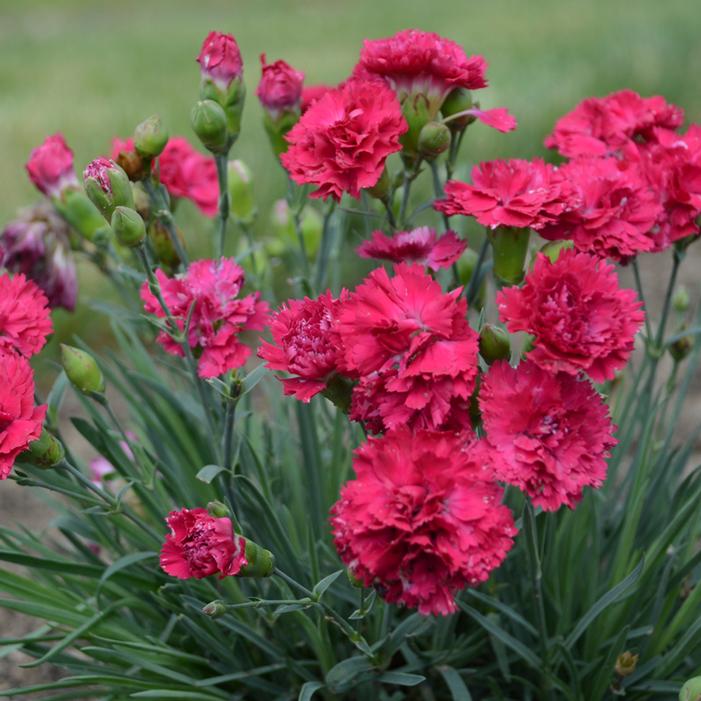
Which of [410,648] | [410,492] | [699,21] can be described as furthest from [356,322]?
[699,21]

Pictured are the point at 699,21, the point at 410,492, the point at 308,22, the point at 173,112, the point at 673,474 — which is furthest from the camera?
the point at 308,22

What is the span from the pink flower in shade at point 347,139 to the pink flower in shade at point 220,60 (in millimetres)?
150

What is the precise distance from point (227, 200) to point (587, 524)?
21.4 inches

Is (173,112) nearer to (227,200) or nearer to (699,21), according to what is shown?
(227,200)

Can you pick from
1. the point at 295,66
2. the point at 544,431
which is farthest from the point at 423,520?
the point at 295,66

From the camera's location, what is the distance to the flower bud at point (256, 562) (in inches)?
29.4

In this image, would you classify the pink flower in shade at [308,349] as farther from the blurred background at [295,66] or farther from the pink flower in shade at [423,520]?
the blurred background at [295,66]

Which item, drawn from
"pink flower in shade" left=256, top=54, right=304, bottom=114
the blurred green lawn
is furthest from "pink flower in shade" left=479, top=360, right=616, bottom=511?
the blurred green lawn

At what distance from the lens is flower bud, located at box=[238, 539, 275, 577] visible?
2.45 feet

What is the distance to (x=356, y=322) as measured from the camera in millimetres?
708

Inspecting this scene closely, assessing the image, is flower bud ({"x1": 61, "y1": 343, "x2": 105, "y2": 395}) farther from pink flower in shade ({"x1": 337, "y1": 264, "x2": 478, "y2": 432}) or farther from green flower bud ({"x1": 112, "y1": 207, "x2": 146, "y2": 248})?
pink flower in shade ({"x1": 337, "y1": 264, "x2": 478, "y2": 432})

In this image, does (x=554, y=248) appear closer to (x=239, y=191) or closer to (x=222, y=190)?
(x=222, y=190)

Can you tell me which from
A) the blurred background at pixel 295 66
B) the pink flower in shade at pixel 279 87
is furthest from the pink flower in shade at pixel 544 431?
the blurred background at pixel 295 66

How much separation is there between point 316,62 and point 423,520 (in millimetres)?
4493
